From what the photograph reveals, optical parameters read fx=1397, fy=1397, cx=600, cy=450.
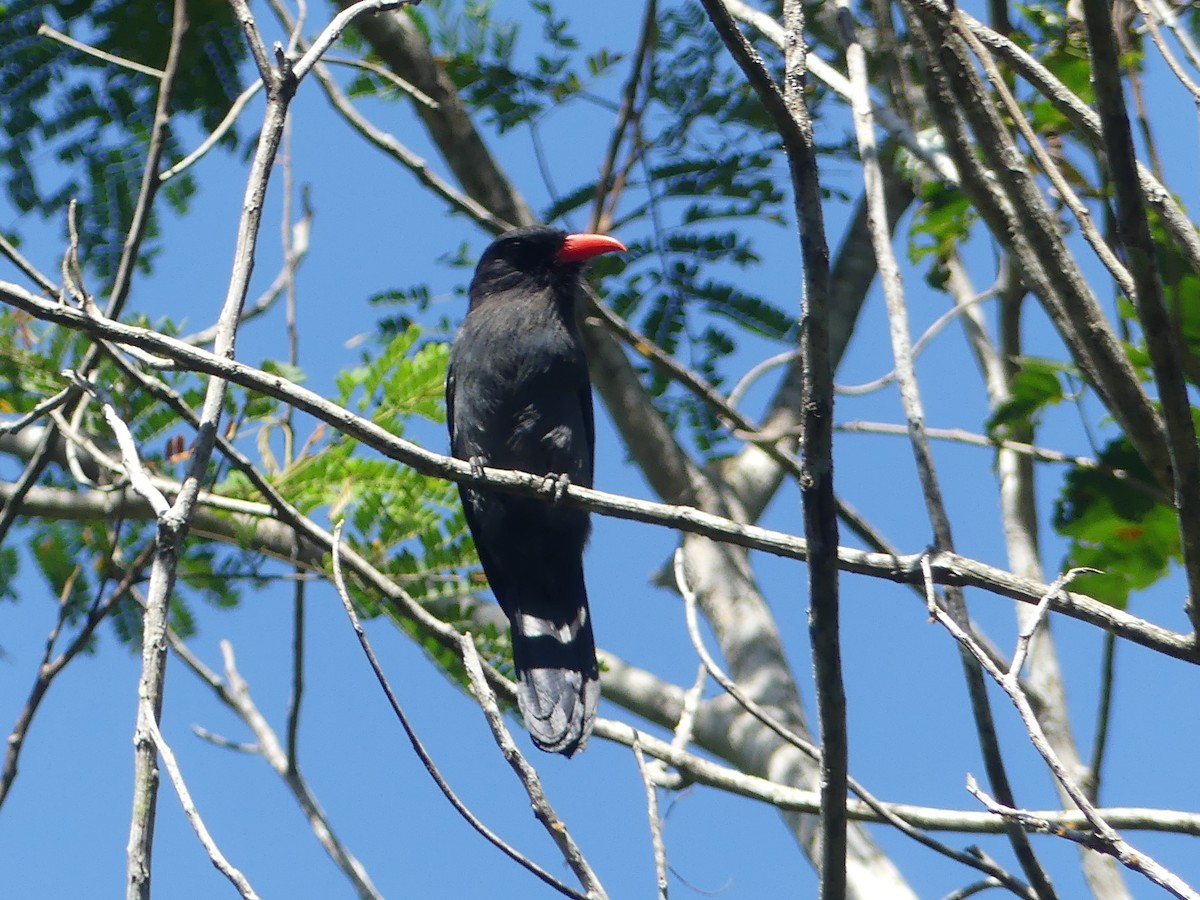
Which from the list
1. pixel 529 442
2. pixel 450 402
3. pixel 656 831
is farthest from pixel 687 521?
pixel 450 402

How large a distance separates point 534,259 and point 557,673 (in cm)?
171

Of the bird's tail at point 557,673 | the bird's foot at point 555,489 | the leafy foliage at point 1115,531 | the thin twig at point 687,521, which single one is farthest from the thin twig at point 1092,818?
the bird's tail at point 557,673

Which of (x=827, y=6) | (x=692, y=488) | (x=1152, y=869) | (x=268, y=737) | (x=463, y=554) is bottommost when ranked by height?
(x=1152, y=869)

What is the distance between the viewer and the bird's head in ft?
17.4

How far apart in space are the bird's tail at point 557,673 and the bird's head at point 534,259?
120cm

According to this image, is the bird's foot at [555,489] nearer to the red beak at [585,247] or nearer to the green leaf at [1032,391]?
the green leaf at [1032,391]

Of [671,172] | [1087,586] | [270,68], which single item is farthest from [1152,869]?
[671,172]

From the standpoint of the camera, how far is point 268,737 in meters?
3.84

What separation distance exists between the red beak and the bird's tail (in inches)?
49.4

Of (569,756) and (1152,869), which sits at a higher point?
(569,756)

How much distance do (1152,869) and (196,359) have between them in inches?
75.0

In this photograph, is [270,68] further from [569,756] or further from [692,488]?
[692,488]

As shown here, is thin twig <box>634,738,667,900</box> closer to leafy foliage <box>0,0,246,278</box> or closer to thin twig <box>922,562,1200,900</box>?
thin twig <box>922,562,1200,900</box>

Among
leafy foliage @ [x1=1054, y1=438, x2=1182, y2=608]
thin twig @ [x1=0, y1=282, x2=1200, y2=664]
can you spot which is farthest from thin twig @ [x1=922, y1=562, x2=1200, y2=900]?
leafy foliage @ [x1=1054, y1=438, x2=1182, y2=608]
